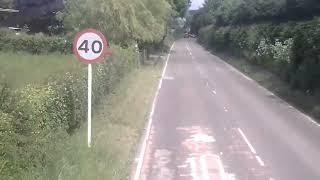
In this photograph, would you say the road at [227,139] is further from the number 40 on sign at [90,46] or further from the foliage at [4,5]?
the foliage at [4,5]

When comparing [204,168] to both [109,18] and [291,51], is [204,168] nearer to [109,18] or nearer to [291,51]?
[291,51]

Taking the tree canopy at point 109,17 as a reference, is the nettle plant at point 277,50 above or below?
below

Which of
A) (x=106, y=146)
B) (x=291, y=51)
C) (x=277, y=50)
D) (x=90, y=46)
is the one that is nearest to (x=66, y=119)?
(x=106, y=146)

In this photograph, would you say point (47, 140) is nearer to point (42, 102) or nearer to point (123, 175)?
point (42, 102)

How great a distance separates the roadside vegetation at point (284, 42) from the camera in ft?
89.7

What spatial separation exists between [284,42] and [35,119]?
2771 cm

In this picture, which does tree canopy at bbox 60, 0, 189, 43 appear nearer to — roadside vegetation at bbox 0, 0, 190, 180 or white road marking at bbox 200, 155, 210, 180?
roadside vegetation at bbox 0, 0, 190, 180

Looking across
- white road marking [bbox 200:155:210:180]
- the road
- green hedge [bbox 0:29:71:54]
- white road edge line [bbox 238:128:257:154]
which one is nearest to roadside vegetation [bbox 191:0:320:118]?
the road

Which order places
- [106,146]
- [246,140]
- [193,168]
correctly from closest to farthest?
[193,168] → [106,146] → [246,140]

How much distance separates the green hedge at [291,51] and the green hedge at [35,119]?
14882 mm

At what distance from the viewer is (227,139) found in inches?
730

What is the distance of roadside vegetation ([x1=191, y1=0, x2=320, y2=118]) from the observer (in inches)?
1076

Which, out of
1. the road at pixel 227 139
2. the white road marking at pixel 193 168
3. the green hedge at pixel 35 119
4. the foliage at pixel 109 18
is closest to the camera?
the green hedge at pixel 35 119

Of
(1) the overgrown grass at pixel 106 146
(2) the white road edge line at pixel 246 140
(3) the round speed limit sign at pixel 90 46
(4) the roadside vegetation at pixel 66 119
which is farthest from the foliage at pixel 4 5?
(3) the round speed limit sign at pixel 90 46
